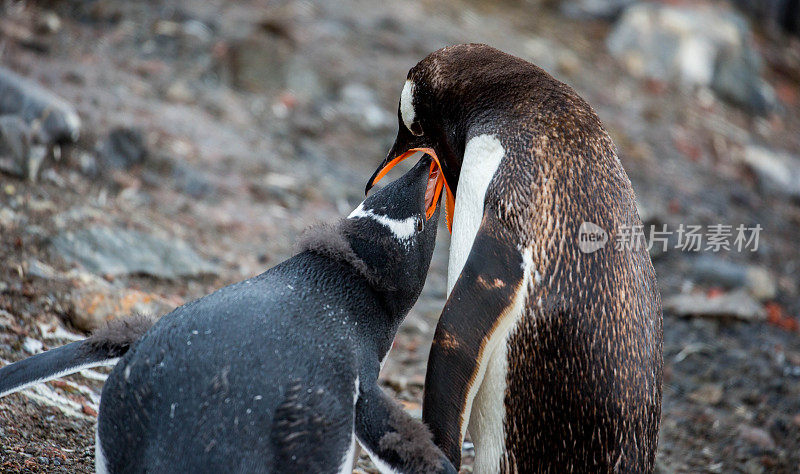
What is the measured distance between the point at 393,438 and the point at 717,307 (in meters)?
2.98

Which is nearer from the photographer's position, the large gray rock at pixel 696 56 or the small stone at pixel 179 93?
the small stone at pixel 179 93

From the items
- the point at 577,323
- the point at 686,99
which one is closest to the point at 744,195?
the point at 686,99

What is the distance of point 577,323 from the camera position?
2010mm

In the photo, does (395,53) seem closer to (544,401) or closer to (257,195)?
(257,195)

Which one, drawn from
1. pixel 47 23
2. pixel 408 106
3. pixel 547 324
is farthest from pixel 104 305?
pixel 47 23

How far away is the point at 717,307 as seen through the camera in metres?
4.23

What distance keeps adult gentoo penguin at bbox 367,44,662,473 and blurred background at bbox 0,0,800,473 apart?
76 cm

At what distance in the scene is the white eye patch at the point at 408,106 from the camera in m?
2.53

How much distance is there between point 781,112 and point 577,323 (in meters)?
6.00

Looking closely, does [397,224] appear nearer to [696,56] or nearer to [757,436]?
[757,436]

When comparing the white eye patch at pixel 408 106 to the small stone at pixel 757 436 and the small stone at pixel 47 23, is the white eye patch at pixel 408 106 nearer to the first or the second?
the small stone at pixel 757 436

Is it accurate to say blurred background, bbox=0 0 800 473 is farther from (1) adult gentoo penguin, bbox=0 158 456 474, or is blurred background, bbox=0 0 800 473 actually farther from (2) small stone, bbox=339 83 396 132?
(1) adult gentoo penguin, bbox=0 158 456 474

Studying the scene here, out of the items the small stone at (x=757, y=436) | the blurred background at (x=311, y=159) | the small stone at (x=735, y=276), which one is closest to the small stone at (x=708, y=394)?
the blurred background at (x=311, y=159)

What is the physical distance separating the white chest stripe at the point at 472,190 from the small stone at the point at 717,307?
2370mm
